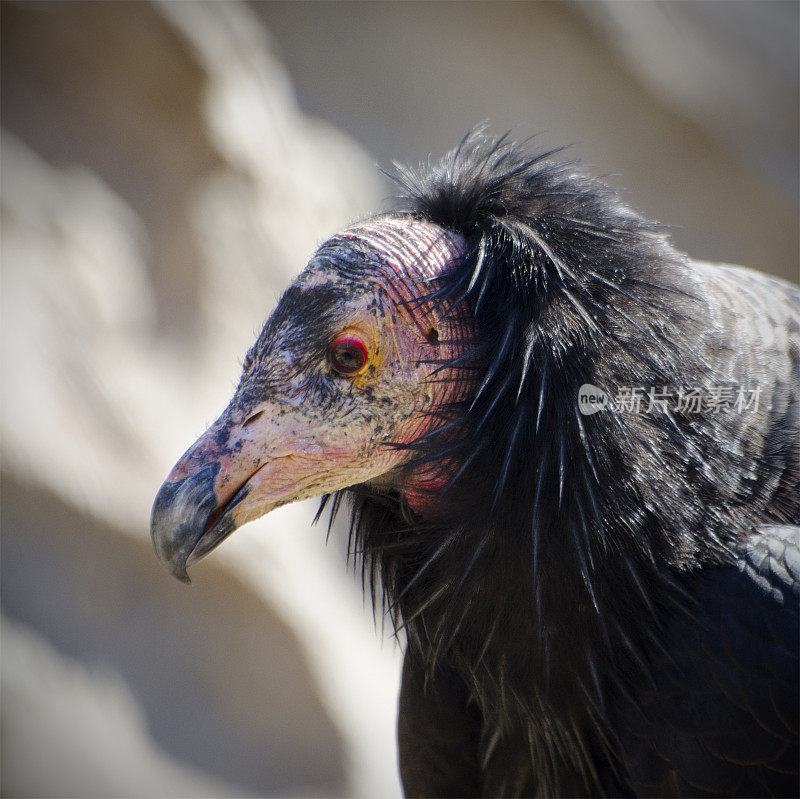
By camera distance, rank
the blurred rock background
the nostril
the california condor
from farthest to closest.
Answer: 1. the blurred rock background
2. the nostril
3. the california condor

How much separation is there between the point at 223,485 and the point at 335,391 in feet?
1.06

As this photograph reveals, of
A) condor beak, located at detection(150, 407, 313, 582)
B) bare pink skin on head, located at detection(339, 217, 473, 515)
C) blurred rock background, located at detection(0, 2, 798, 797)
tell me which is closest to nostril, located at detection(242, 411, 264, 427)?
condor beak, located at detection(150, 407, 313, 582)

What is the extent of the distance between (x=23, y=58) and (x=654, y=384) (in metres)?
4.76

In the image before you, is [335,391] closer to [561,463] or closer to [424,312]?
[424,312]

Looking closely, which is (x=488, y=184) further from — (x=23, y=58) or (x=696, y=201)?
(x=696, y=201)

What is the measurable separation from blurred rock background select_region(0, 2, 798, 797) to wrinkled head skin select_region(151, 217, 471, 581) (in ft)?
7.14

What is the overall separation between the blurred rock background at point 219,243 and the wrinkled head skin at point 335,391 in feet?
7.14

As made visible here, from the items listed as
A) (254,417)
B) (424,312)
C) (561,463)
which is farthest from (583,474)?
(254,417)

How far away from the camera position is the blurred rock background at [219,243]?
3.75 metres

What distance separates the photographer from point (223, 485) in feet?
5.44

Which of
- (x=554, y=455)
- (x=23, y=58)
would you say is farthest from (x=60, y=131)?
(x=554, y=455)

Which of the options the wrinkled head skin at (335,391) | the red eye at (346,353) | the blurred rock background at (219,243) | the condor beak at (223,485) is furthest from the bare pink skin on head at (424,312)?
the blurred rock background at (219,243)

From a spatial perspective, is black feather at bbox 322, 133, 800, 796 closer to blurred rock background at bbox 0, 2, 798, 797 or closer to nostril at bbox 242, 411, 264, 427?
nostril at bbox 242, 411, 264, 427

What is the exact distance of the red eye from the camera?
1.75 meters
